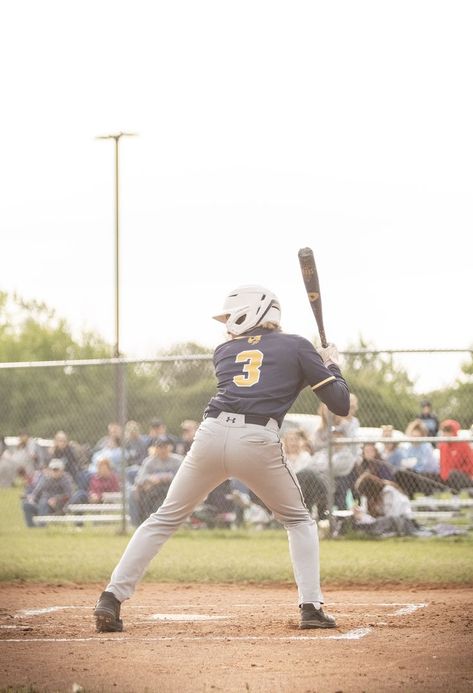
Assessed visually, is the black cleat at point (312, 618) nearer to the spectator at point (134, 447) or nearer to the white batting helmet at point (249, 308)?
the white batting helmet at point (249, 308)

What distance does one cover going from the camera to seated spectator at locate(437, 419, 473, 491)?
45.3 ft

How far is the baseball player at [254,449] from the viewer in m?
7.31

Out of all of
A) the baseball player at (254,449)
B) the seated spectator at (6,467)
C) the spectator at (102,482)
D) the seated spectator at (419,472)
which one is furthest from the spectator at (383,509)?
the baseball player at (254,449)

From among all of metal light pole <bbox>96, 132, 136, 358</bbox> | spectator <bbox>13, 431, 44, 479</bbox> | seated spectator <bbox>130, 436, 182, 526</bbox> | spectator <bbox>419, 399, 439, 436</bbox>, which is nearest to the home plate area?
spectator <bbox>419, 399, 439, 436</bbox>

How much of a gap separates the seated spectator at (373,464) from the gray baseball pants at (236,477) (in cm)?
646

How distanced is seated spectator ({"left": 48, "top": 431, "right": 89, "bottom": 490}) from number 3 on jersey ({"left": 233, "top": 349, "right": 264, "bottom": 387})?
9.29 metres

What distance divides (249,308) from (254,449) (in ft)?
2.99

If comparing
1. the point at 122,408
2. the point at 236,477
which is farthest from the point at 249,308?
the point at 122,408

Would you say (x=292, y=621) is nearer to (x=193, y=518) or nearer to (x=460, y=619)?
(x=460, y=619)

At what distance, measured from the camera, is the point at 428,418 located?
1437 cm

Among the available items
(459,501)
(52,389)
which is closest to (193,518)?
(459,501)

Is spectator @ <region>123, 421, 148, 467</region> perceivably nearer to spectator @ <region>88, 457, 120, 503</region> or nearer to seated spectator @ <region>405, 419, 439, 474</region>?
spectator @ <region>88, 457, 120, 503</region>

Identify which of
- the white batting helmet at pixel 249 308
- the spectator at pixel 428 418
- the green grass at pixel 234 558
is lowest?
the green grass at pixel 234 558

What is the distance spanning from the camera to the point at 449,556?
12.2 m
